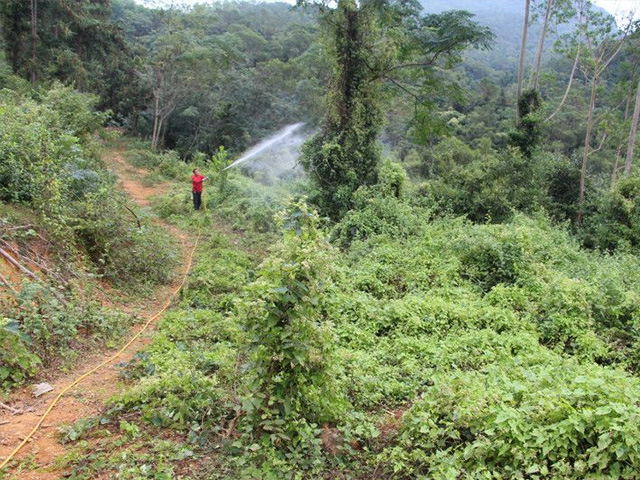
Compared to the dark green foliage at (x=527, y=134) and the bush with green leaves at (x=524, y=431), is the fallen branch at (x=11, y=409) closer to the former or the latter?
the bush with green leaves at (x=524, y=431)

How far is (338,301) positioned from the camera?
24.3 ft

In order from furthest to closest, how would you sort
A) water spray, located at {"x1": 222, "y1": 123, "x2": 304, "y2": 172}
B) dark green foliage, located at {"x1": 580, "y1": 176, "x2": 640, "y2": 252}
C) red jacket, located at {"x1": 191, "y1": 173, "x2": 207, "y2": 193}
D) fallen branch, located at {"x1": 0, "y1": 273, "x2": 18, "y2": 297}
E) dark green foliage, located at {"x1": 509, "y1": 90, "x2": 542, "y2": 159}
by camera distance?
water spray, located at {"x1": 222, "y1": 123, "x2": 304, "y2": 172} → dark green foliage, located at {"x1": 509, "y1": 90, "x2": 542, "y2": 159} → dark green foliage, located at {"x1": 580, "y1": 176, "x2": 640, "y2": 252} → red jacket, located at {"x1": 191, "y1": 173, "x2": 207, "y2": 193} → fallen branch, located at {"x1": 0, "y1": 273, "x2": 18, "y2": 297}

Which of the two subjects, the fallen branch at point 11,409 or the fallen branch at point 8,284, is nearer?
the fallen branch at point 11,409

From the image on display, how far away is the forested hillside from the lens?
12.9 ft

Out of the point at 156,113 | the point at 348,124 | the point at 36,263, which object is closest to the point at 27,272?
the point at 36,263

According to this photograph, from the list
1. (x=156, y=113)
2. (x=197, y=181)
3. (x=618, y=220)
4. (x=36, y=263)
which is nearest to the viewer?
(x=36, y=263)

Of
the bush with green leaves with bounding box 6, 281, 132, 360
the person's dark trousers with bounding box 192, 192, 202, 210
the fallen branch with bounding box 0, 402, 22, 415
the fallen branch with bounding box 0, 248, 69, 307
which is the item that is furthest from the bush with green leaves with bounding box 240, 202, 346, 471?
the person's dark trousers with bounding box 192, 192, 202, 210

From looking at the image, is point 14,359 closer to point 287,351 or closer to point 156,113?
point 287,351

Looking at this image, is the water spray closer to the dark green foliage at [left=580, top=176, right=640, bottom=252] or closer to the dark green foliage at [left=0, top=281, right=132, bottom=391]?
the dark green foliage at [left=580, top=176, right=640, bottom=252]

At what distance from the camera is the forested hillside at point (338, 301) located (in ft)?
12.9

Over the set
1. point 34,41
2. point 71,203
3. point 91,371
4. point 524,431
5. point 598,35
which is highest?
point 598,35

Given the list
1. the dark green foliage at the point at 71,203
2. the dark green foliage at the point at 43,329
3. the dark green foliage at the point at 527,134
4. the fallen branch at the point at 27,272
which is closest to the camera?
the dark green foliage at the point at 43,329

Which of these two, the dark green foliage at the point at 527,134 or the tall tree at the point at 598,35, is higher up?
the tall tree at the point at 598,35

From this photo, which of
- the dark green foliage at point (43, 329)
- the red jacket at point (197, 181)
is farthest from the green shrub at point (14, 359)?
the red jacket at point (197, 181)
